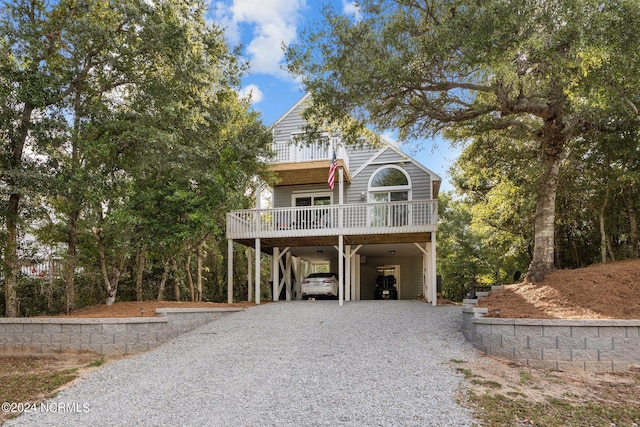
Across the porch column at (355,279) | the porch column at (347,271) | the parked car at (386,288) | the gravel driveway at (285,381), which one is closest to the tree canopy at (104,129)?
the gravel driveway at (285,381)

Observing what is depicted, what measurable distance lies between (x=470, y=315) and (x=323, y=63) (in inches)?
247

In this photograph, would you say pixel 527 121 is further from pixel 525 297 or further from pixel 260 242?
pixel 260 242

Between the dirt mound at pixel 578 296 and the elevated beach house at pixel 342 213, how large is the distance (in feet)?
14.5

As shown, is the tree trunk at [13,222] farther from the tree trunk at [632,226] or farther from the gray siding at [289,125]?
the tree trunk at [632,226]

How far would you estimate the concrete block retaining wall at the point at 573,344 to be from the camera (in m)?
6.51

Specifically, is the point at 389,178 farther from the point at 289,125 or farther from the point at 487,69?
the point at 487,69

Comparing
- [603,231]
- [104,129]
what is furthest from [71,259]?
[603,231]

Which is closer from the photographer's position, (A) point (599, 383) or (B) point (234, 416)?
(B) point (234, 416)

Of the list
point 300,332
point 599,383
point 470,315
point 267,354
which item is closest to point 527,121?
point 470,315

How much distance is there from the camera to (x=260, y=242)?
14938 mm

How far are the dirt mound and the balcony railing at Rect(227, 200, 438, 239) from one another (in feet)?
15.0

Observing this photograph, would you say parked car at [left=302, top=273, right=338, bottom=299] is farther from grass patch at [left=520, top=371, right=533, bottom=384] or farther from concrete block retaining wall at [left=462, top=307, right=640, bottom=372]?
grass patch at [left=520, top=371, right=533, bottom=384]

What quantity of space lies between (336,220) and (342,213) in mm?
451

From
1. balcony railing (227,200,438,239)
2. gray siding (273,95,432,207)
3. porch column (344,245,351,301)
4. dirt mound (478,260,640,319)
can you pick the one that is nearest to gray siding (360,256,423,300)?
gray siding (273,95,432,207)
